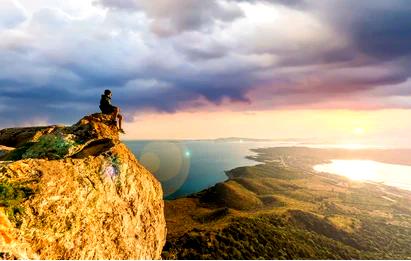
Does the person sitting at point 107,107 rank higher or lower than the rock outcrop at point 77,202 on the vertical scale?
higher

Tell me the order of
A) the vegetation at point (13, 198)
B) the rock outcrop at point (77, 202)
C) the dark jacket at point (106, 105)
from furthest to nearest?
the dark jacket at point (106, 105) < the rock outcrop at point (77, 202) < the vegetation at point (13, 198)

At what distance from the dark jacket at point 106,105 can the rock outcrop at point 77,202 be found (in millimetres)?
5742

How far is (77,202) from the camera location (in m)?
19.5

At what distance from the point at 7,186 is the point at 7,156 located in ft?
60.1

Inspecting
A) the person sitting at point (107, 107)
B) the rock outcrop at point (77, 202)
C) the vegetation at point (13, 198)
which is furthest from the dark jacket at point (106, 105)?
the vegetation at point (13, 198)

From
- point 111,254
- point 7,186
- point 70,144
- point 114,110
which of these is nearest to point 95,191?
point 111,254

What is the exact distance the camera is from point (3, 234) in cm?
1361

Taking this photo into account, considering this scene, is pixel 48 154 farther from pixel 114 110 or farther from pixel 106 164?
pixel 114 110

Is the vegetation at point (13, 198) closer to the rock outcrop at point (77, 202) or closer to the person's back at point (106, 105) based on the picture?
the rock outcrop at point (77, 202)

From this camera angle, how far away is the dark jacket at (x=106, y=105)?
133 feet

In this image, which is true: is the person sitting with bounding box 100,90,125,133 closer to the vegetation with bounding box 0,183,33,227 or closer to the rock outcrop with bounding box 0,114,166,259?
the rock outcrop with bounding box 0,114,166,259

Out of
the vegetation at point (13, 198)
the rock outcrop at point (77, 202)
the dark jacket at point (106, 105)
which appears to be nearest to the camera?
the vegetation at point (13, 198)

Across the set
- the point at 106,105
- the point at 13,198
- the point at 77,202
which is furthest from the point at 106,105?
the point at 13,198

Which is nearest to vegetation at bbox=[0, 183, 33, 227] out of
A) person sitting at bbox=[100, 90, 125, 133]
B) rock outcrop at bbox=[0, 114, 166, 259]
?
rock outcrop at bbox=[0, 114, 166, 259]
